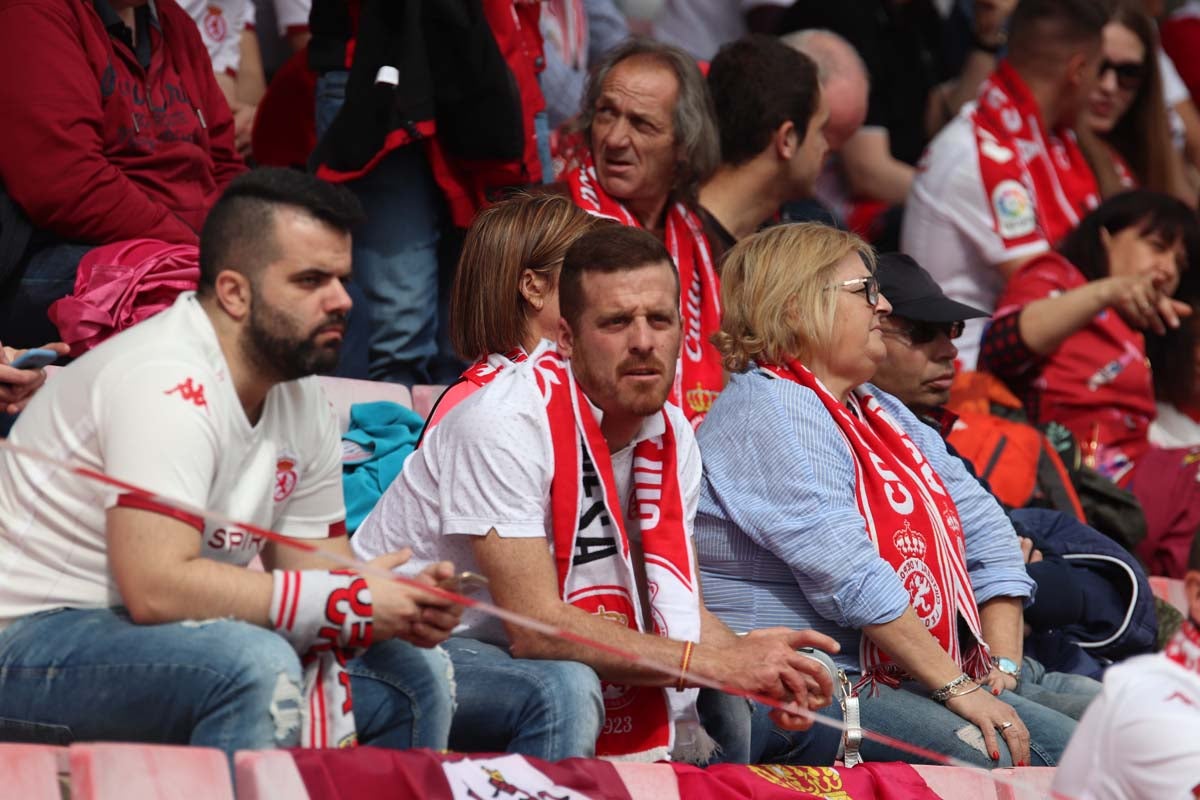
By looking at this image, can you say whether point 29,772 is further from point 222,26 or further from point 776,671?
point 222,26

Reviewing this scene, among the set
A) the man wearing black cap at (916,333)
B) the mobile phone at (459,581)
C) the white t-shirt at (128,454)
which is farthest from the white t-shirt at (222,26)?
the mobile phone at (459,581)

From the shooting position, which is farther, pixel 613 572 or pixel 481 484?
pixel 613 572

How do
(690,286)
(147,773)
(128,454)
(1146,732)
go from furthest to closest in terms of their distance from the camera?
(690,286), (128,454), (147,773), (1146,732)

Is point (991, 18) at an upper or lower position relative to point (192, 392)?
lower

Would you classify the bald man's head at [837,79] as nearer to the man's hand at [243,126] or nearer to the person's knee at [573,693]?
the man's hand at [243,126]

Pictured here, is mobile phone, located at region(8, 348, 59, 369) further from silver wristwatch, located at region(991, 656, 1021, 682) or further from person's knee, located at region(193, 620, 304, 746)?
silver wristwatch, located at region(991, 656, 1021, 682)

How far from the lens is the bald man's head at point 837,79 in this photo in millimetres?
6199

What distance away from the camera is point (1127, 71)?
7289 mm

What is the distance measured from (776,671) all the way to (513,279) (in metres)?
1.18

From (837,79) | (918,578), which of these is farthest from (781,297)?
(837,79)

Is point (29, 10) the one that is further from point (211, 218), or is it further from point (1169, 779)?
point (1169, 779)

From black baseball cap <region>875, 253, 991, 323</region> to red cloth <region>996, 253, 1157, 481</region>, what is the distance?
51.5 inches

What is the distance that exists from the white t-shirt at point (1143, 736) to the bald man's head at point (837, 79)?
146 inches

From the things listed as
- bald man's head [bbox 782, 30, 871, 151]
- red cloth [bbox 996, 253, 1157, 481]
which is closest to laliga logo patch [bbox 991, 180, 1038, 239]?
red cloth [bbox 996, 253, 1157, 481]
